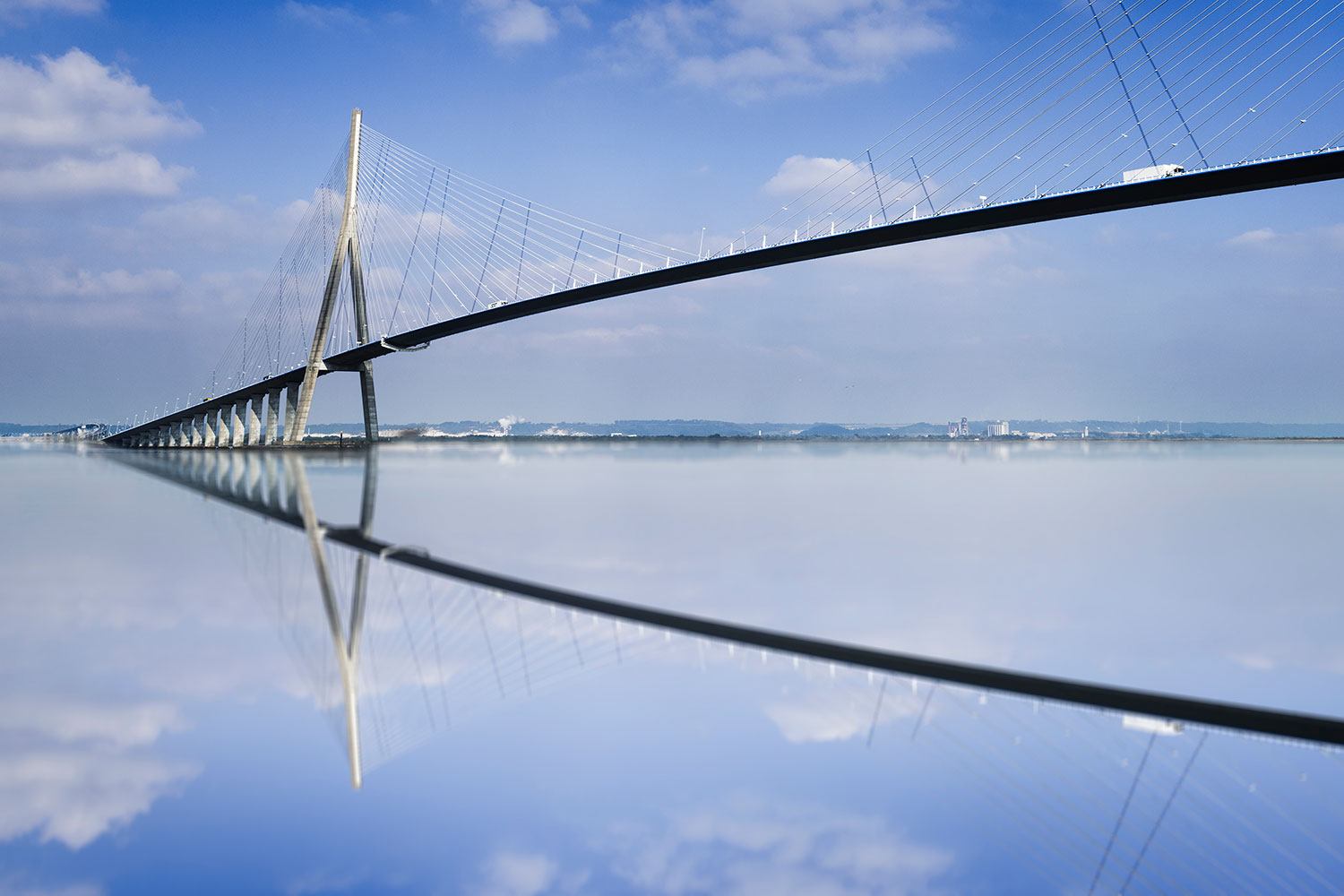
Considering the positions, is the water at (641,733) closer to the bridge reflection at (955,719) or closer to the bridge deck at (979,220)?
the bridge reflection at (955,719)

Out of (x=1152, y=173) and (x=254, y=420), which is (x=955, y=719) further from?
(x=254, y=420)

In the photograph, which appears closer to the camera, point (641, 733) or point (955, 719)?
point (641, 733)

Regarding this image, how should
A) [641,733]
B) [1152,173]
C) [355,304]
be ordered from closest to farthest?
1. [641,733]
2. [1152,173]
3. [355,304]

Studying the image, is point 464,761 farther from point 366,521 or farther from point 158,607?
point 366,521

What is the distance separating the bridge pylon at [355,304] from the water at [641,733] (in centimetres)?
3207

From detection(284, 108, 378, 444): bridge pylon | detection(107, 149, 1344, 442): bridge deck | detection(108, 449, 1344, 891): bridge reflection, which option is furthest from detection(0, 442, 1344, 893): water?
detection(284, 108, 378, 444): bridge pylon

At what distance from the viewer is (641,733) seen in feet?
10.8

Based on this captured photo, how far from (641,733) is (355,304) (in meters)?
37.5

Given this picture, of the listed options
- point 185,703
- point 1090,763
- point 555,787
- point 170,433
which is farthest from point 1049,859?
point 170,433

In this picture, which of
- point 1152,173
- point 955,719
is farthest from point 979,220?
point 955,719

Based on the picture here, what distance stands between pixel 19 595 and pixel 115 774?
4.15 meters

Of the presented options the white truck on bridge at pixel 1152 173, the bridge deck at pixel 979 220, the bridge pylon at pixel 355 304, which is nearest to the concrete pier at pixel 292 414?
the bridge pylon at pixel 355 304

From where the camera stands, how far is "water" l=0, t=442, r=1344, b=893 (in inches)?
92.0

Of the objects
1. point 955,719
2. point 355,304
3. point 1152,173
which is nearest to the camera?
point 955,719
